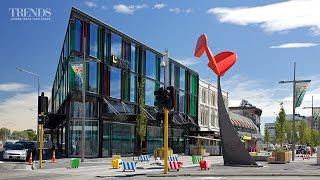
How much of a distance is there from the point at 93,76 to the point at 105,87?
110 inches

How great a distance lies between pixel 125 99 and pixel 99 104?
6427 millimetres

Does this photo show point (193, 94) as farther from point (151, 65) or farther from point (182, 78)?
point (151, 65)

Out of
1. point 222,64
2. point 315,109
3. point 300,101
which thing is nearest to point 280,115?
point 300,101

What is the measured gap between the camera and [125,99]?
6141 centimetres

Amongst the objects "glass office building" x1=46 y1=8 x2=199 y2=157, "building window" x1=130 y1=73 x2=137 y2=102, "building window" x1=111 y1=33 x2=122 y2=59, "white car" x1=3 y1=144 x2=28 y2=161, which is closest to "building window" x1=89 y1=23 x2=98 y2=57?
"glass office building" x1=46 y1=8 x2=199 y2=157

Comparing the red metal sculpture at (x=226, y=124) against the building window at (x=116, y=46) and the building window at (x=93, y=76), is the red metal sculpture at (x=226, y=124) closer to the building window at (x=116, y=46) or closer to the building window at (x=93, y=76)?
the building window at (x=93, y=76)

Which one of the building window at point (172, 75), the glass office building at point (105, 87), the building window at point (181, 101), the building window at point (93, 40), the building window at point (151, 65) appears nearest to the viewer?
the glass office building at point (105, 87)

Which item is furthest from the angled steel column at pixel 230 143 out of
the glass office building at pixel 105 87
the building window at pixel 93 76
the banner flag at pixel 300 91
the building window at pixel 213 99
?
the building window at pixel 213 99

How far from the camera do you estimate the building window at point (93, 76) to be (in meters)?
53.8

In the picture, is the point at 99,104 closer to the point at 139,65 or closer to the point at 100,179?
the point at 139,65

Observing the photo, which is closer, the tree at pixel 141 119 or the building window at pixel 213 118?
the tree at pixel 141 119

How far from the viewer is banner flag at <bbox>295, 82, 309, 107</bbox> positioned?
48531 mm

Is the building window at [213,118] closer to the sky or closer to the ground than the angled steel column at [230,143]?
closer to the sky

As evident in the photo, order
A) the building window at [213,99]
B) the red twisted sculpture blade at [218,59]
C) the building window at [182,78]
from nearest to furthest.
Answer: the red twisted sculpture blade at [218,59] → the building window at [182,78] → the building window at [213,99]
